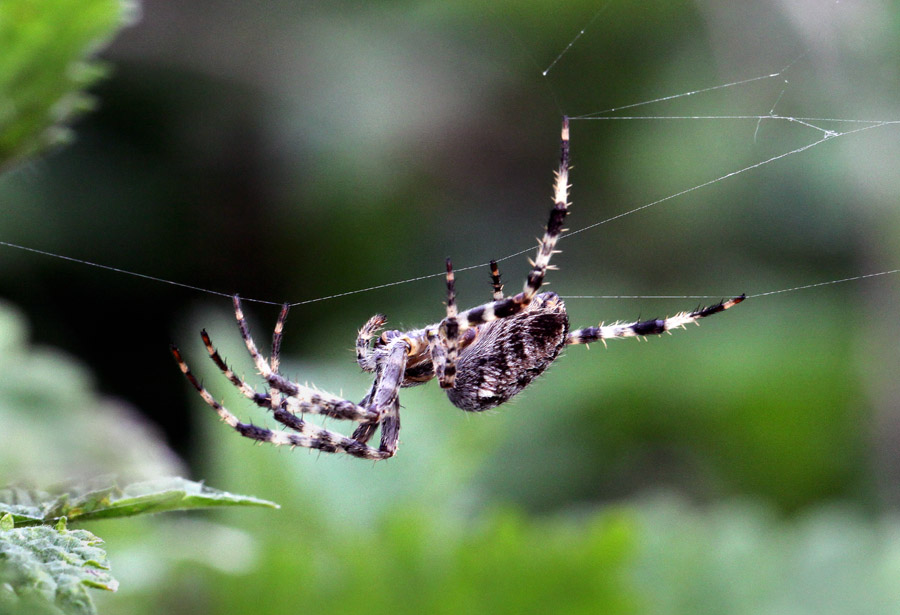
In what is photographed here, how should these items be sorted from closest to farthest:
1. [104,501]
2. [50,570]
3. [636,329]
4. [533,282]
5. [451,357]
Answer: [50,570] < [104,501] < [533,282] < [451,357] < [636,329]

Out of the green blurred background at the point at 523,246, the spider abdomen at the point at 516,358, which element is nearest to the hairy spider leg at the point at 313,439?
the spider abdomen at the point at 516,358

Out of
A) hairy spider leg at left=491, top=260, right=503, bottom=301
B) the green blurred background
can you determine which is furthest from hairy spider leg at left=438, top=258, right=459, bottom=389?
the green blurred background

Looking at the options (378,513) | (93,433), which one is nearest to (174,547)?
(93,433)

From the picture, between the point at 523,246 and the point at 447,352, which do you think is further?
the point at 523,246

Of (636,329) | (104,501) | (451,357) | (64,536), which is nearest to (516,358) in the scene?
(451,357)

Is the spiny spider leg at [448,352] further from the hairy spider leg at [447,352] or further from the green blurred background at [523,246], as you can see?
the green blurred background at [523,246]

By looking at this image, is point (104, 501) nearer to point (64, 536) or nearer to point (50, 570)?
point (64, 536)

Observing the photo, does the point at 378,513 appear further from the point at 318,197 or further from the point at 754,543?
the point at 318,197
